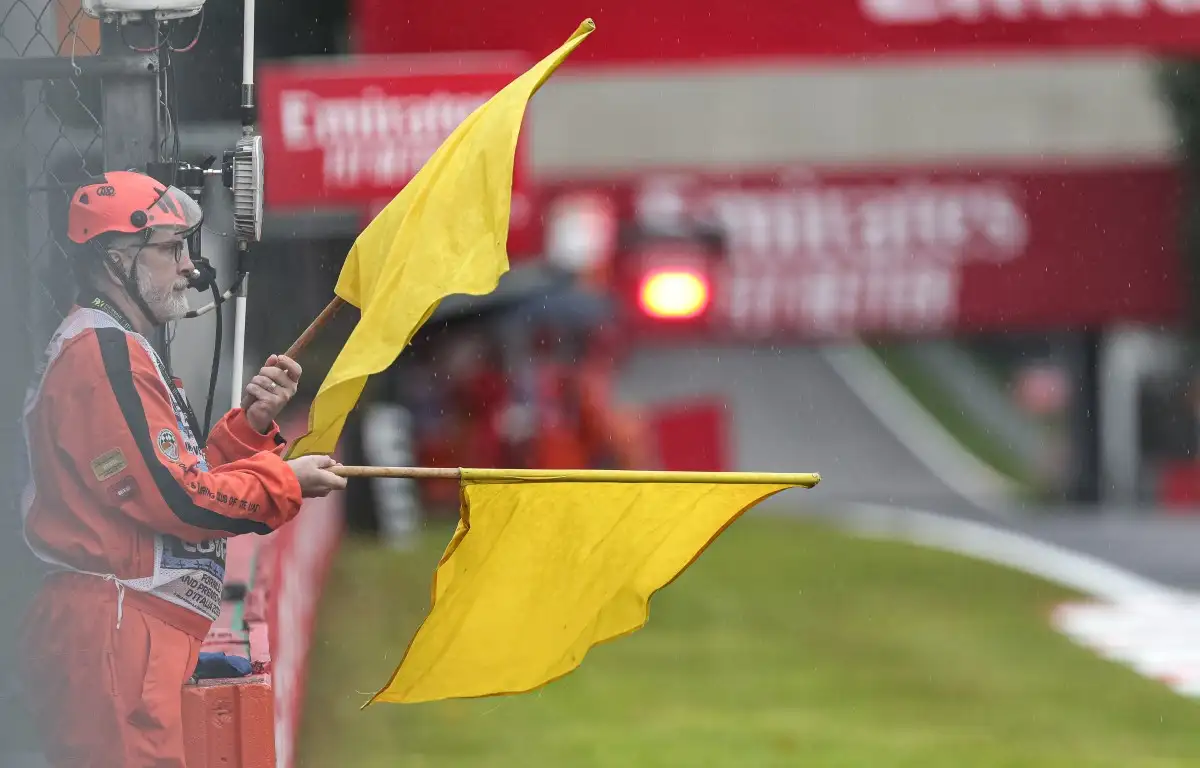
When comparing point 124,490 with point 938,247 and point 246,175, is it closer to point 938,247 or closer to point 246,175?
point 246,175

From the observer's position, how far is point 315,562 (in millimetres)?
11875

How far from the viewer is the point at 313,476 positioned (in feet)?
14.0

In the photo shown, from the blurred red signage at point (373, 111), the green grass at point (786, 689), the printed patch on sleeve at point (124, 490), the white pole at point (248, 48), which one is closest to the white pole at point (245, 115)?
the white pole at point (248, 48)

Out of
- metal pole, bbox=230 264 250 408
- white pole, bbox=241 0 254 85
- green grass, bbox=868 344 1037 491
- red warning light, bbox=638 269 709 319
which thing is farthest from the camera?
green grass, bbox=868 344 1037 491

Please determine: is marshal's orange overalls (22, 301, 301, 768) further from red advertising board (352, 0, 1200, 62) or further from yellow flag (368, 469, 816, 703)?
red advertising board (352, 0, 1200, 62)

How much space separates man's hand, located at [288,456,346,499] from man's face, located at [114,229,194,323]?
47 centimetres

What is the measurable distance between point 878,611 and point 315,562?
357 cm

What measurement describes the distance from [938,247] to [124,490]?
48.0 feet

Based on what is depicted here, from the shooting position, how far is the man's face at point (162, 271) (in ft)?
14.2

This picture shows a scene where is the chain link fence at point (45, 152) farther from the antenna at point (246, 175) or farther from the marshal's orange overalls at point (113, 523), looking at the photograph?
the marshal's orange overalls at point (113, 523)

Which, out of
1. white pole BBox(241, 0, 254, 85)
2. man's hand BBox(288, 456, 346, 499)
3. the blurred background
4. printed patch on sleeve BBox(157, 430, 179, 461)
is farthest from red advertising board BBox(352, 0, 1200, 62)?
printed patch on sleeve BBox(157, 430, 179, 461)

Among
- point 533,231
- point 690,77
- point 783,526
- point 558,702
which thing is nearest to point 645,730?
point 558,702

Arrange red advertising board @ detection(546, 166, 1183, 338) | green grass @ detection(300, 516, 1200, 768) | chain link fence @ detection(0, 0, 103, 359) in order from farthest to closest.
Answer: red advertising board @ detection(546, 166, 1183, 338) < green grass @ detection(300, 516, 1200, 768) < chain link fence @ detection(0, 0, 103, 359)

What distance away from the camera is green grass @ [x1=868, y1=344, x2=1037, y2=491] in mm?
27734
